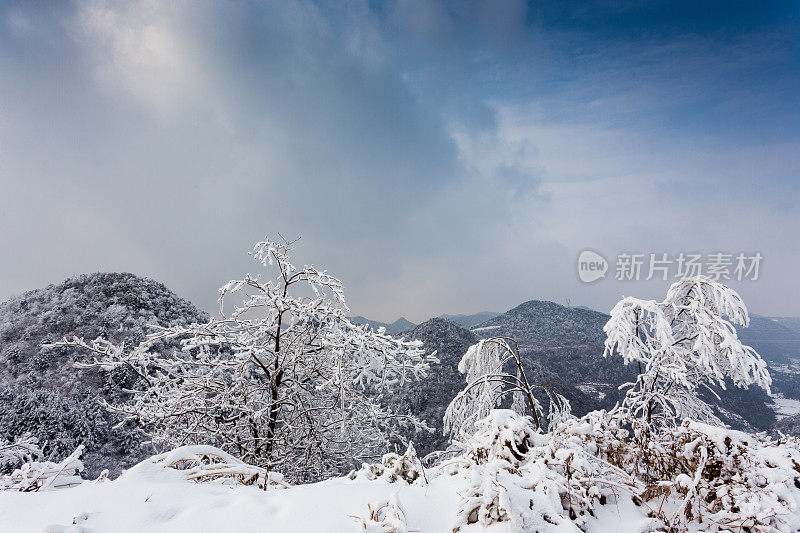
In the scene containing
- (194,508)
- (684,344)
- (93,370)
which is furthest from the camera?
(93,370)

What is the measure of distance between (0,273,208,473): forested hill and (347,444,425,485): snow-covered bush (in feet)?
26.6

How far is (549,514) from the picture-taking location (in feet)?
4.61

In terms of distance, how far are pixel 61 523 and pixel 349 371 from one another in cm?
365

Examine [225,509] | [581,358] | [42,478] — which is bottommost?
[42,478]

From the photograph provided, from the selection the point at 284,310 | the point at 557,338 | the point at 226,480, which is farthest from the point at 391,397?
the point at 557,338

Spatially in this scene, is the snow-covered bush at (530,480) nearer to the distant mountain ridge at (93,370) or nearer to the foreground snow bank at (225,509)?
the foreground snow bank at (225,509)

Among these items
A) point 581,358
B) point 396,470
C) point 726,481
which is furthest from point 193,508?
point 581,358

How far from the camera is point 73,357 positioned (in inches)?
444

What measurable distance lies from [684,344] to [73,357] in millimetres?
16075

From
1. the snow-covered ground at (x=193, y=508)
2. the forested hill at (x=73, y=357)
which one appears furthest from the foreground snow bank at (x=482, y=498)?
the forested hill at (x=73, y=357)

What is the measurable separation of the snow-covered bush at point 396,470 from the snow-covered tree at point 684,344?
354 cm

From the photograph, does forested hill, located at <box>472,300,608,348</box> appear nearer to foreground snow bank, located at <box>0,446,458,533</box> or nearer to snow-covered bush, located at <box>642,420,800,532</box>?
snow-covered bush, located at <box>642,420,800,532</box>

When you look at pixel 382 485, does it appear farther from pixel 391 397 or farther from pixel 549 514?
pixel 391 397

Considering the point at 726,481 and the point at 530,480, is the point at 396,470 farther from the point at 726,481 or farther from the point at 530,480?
the point at 726,481
